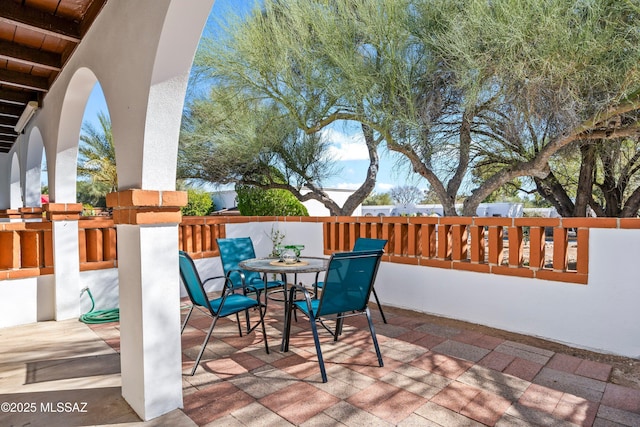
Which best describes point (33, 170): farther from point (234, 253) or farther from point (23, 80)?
point (234, 253)

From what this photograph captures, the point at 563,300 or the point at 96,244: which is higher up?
the point at 96,244

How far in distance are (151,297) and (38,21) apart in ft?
7.81

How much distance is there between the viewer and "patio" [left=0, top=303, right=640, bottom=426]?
2115 millimetres

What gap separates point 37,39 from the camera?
327 cm

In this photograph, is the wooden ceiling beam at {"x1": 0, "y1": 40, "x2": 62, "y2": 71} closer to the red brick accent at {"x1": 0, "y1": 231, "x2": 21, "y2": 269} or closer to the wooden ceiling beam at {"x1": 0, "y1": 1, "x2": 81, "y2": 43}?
the wooden ceiling beam at {"x1": 0, "y1": 1, "x2": 81, "y2": 43}

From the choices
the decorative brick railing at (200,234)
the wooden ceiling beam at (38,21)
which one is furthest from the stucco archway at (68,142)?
the decorative brick railing at (200,234)

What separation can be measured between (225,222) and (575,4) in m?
4.69

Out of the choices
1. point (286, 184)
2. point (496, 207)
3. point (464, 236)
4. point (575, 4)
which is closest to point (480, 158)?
point (464, 236)

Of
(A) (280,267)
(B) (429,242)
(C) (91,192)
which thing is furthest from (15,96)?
(C) (91,192)

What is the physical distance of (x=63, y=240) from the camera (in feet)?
13.5

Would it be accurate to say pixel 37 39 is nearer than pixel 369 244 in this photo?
Yes

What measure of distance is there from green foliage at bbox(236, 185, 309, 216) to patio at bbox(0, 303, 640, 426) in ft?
16.0

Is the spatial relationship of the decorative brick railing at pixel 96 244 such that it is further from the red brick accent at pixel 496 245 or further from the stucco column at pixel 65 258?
the red brick accent at pixel 496 245

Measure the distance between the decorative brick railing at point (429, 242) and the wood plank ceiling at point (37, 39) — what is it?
1635mm
